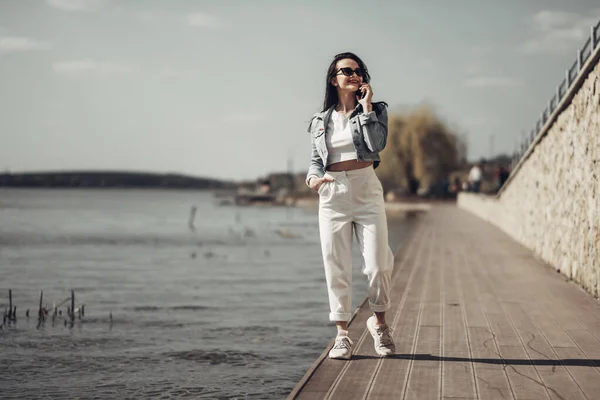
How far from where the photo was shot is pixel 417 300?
24.9 ft

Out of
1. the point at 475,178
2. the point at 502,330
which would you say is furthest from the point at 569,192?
the point at 475,178

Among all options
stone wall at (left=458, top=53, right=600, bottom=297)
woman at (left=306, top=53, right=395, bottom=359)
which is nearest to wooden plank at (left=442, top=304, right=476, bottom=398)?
woman at (left=306, top=53, right=395, bottom=359)

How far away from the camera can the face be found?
4754 millimetres

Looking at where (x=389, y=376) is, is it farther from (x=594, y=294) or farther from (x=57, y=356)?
(x=57, y=356)

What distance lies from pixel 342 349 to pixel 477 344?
113 centimetres

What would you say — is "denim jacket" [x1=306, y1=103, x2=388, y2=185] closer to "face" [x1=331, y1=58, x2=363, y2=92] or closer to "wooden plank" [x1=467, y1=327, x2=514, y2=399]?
"face" [x1=331, y1=58, x2=363, y2=92]

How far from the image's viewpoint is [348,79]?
4758 millimetres

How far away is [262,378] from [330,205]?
231 cm

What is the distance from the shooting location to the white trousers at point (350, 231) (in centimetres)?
472

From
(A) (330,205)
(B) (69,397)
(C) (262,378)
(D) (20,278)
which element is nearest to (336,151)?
(A) (330,205)

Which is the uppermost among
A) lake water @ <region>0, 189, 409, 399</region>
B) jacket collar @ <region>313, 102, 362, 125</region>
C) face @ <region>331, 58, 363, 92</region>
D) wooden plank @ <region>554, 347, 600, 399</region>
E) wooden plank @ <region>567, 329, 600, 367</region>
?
face @ <region>331, 58, 363, 92</region>

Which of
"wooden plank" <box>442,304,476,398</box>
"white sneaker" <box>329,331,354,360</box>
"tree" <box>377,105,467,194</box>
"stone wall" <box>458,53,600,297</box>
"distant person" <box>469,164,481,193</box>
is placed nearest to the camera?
"wooden plank" <box>442,304,476,398</box>

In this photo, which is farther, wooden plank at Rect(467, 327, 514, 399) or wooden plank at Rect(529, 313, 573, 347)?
wooden plank at Rect(529, 313, 573, 347)

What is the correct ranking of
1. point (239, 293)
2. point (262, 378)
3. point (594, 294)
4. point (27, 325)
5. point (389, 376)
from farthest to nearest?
point (239, 293), point (27, 325), point (594, 294), point (262, 378), point (389, 376)
